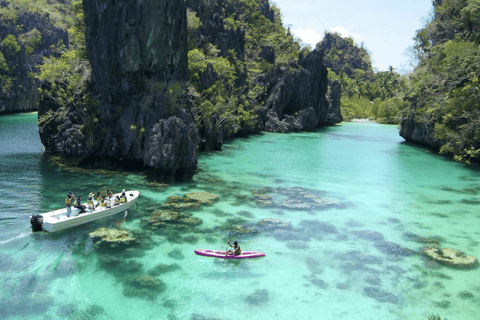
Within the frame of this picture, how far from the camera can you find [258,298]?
1559 centimetres

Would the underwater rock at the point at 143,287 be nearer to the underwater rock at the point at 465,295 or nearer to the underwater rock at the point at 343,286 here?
the underwater rock at the point at 343,286

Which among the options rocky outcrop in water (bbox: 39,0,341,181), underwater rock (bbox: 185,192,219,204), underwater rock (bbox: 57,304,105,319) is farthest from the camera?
rocky outcrop in water (bbox: 39,0,341,181)

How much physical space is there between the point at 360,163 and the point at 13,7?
106 metres

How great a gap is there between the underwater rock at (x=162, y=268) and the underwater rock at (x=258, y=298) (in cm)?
418

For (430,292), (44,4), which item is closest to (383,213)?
(430,292)

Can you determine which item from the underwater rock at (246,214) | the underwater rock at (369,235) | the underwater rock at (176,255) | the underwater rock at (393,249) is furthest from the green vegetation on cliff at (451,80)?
the underwater rock at (176,255)

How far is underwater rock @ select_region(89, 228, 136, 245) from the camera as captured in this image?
795 inches

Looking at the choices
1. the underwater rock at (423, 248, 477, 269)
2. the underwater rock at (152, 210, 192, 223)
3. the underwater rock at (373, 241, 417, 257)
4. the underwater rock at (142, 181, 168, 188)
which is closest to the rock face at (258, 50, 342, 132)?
the underwater rock at (142, 181, 168, 188)

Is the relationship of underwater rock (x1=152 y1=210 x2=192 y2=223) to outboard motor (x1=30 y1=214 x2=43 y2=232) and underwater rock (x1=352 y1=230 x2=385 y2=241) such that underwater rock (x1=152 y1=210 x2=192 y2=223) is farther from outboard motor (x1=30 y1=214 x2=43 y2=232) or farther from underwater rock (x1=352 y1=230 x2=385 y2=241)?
underwater rock (x1=352 y1=230 x2=385 y2=241)

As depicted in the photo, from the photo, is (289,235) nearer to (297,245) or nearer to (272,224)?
(297,245)

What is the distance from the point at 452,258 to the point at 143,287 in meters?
16.8

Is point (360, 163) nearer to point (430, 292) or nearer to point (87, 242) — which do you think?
point (430, 292)

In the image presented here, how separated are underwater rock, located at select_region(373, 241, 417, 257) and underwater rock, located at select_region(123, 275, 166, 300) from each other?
42.3 ft

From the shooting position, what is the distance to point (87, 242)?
1992cm
